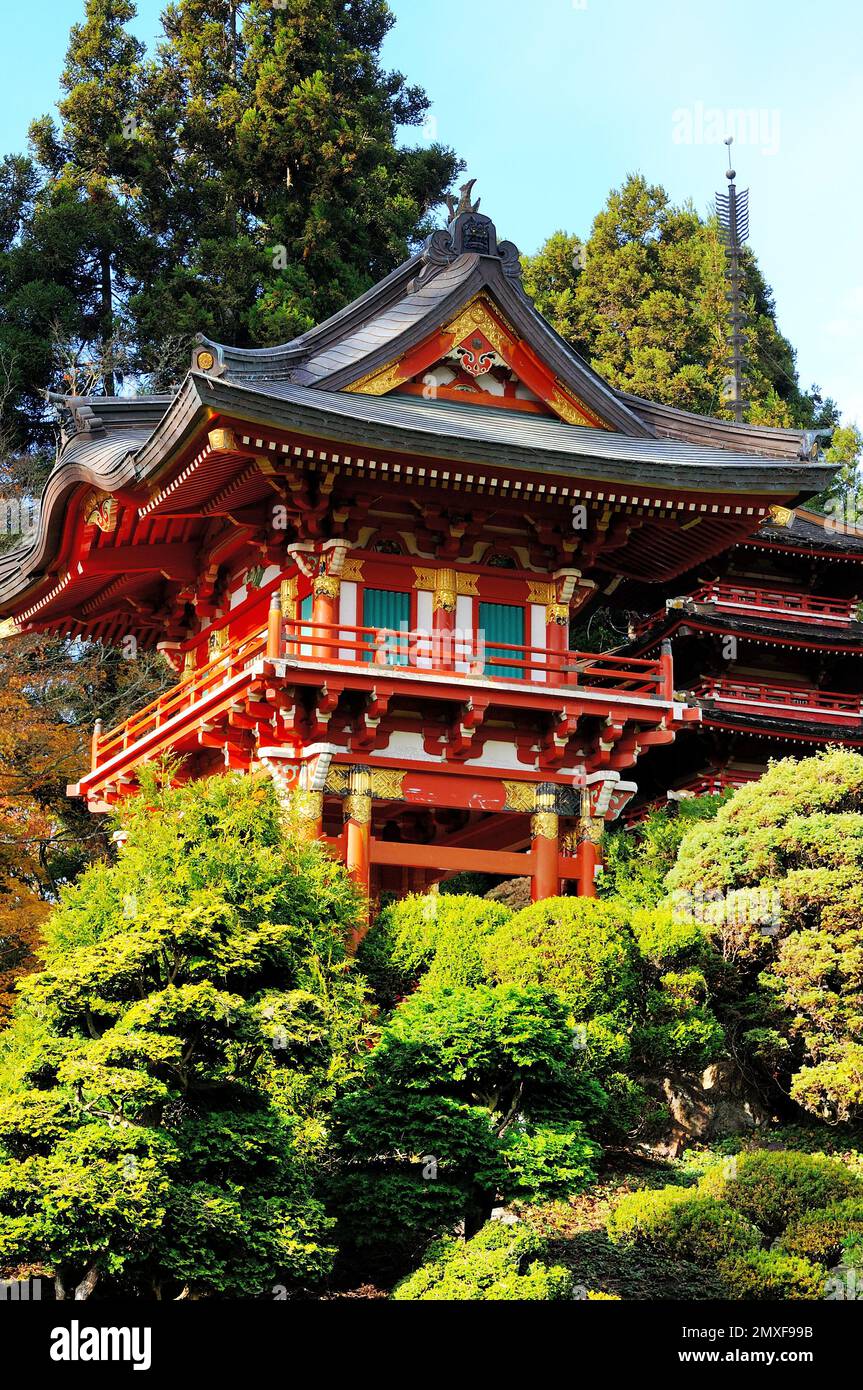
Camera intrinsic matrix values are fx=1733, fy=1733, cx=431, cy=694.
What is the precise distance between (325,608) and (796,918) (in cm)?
708

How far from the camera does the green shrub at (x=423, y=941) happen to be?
19.4 meters

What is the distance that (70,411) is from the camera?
82.9 feet

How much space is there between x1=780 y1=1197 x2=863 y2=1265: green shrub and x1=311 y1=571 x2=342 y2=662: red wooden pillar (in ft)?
30.7

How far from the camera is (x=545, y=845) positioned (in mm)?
22891

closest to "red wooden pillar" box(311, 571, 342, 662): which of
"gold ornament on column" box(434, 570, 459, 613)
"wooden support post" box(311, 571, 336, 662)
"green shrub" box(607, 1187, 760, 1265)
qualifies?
"wooden support post" box(311, 571, 336, 662)

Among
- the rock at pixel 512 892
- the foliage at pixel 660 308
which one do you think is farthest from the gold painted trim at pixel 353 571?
the foliage at pixel 660 308

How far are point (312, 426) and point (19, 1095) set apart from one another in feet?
31.2

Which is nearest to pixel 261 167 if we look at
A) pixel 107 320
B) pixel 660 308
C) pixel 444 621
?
pixel 107 320

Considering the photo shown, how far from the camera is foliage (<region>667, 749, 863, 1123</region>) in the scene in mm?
19594

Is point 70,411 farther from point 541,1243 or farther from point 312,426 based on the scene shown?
point 541,1243

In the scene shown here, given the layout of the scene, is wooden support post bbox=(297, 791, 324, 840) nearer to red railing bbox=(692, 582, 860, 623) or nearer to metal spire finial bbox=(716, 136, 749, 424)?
red railing bbox=(692, 582, 860, 623)
